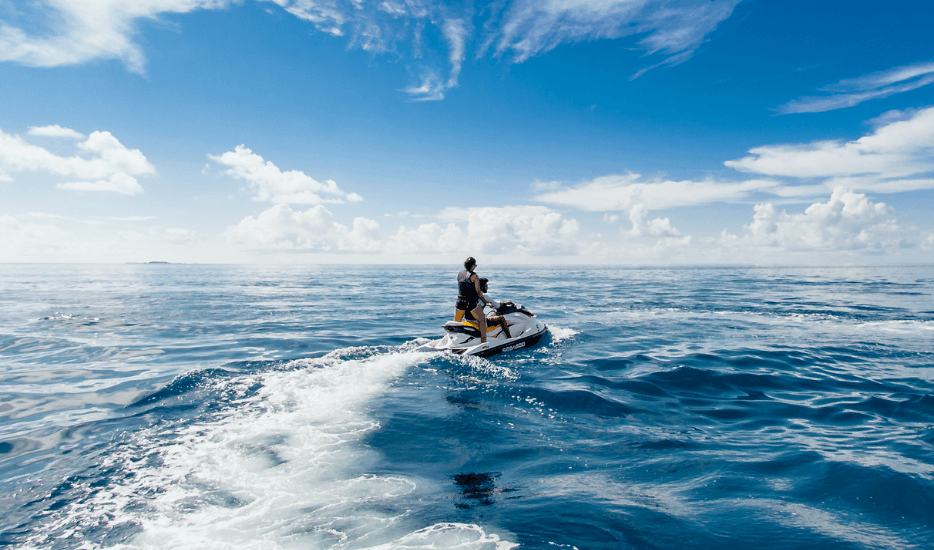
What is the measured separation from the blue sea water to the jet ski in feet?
1.67

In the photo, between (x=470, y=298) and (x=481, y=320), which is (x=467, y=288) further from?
(x=481, y=320)

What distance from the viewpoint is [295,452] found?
6.30 meters

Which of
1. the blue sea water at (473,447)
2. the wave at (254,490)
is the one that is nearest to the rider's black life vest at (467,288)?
the blue sea water at (473,447)

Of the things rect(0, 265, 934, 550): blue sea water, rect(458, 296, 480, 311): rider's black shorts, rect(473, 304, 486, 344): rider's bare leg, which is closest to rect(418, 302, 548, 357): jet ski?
rect(473, 304, 486, 344): rider's bare leg

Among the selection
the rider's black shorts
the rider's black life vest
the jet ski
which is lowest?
the jet ski

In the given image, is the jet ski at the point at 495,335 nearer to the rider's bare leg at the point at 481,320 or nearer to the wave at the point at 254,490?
the rider's bare leg at the point at 481,320

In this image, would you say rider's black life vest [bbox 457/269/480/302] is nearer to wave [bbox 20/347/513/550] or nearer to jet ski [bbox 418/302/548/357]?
jet ski [bbox 418/302/548/357]

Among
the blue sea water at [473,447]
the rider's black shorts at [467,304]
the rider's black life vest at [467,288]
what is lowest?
the blue sea water at [473,447]

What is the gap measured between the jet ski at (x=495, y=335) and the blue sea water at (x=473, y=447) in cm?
51

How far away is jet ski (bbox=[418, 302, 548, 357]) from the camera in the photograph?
1241 centimetres

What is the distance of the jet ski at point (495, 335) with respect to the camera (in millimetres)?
12406

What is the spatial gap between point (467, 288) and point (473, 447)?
20.3 ft

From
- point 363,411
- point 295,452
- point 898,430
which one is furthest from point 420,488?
point 898,430

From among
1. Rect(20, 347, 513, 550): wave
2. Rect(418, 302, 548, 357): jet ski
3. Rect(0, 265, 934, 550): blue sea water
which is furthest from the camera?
Rect(418, 302, 548, 357): jet ski
